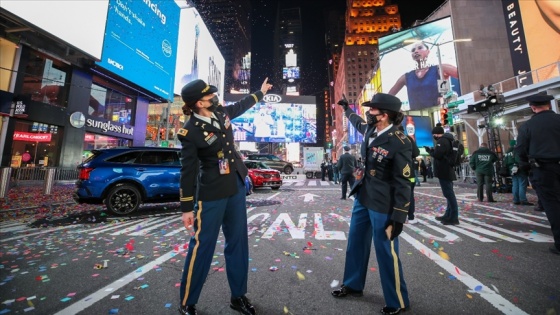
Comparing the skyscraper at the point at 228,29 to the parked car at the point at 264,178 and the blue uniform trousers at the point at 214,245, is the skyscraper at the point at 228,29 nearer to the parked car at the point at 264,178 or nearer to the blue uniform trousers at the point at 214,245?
the parked car at the point at 264,178

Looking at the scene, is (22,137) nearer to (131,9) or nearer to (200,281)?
(131,9)

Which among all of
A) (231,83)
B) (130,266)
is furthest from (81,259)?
(231,83)

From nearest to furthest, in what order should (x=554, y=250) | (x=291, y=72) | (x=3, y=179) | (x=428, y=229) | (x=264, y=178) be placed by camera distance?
1. (x=554, y=250)
2. (x=428, y=229)
3. (x=3, y=179)
4. (x=264, y=178)
5. (x=291, y=72)

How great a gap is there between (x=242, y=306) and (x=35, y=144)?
21.1 meters

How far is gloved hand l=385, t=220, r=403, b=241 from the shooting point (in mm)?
2104

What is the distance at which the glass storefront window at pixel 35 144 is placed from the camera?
15320mm

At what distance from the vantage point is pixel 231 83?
111 metres

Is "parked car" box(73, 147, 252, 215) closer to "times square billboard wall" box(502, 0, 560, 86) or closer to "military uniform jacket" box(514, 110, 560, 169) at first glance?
"military uniform jacket" box(514, 110, 560, 169)

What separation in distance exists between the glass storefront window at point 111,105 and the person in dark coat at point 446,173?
2166cm

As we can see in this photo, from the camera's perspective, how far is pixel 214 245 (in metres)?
2.26

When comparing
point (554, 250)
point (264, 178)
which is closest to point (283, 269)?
point (554, 250)

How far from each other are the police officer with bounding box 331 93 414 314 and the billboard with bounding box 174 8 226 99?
78.5ft

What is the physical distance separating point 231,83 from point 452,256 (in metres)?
116

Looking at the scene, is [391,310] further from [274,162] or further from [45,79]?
[274,162]
